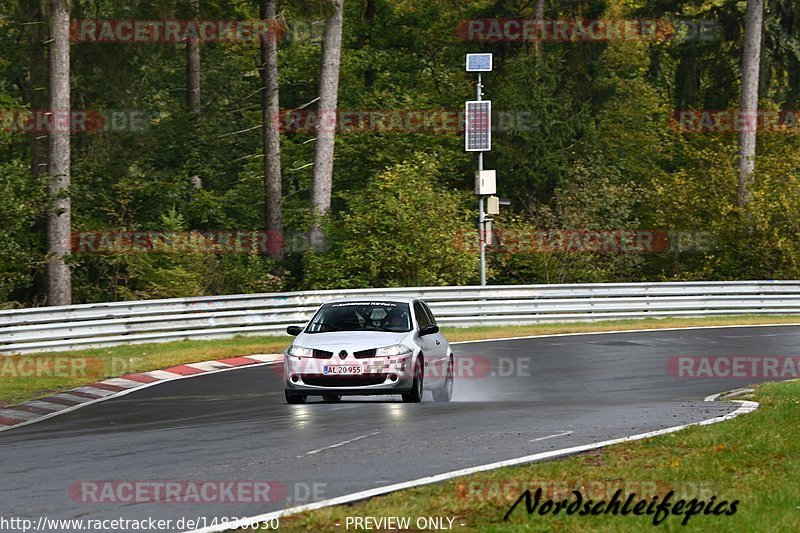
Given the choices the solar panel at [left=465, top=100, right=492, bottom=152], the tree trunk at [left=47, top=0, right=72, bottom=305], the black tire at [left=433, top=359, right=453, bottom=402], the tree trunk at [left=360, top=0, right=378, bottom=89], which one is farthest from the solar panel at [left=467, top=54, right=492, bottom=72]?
the tree trunk at [left=360, top=0, right=378, bottom=89]

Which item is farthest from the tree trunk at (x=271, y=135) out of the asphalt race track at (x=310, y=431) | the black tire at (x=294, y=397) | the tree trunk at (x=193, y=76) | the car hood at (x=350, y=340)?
the car hood at (x=350, y=340)

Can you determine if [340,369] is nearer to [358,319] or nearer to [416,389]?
[416,389]

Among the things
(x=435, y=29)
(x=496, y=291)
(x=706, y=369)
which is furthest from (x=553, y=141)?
(x=706, y=369)

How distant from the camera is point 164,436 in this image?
13922mm

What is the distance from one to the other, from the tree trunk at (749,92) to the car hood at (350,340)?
28.8 metres

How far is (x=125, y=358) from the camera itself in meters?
24.7

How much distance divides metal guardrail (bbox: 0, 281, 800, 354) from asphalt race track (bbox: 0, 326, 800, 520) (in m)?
5.26

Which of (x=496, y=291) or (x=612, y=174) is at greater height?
(x=612, y=174)

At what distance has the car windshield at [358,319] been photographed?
16594 mm

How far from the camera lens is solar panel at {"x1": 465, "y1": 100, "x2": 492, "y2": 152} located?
33438 mm

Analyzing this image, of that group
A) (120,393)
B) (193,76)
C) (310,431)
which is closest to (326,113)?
(193,76)

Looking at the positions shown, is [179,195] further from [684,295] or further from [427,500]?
[427,500]

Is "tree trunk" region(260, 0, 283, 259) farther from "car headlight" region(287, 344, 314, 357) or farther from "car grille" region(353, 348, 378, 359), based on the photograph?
"car grille" region(353, 348, 378, 359)

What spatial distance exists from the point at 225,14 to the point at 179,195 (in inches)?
295
